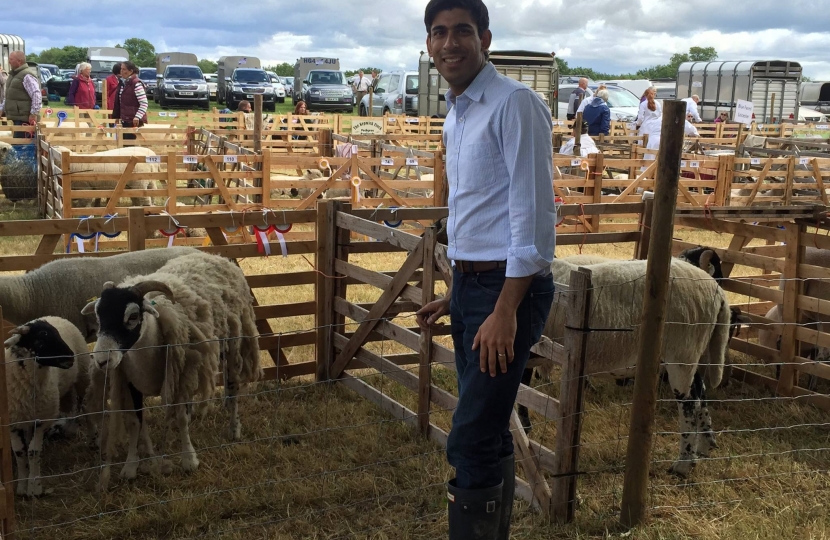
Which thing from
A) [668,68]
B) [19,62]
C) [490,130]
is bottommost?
[490,130]

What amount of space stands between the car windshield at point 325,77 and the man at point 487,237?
116ft

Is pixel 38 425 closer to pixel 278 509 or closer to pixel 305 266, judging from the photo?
pixel 278 509

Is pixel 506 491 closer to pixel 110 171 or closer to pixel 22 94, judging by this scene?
pixel 110 171

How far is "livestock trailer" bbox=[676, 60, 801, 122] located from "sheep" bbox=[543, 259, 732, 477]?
25.8m

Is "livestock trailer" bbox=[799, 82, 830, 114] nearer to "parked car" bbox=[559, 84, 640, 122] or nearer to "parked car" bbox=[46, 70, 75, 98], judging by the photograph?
"parked car" bbox=[559, 84, 640, 122]

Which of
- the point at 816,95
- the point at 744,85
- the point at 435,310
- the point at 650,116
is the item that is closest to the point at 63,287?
the point at 435,310

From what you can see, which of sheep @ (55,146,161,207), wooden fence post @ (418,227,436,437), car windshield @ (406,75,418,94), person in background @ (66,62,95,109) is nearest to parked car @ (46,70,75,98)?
car windshield @ (406,75,418,94)

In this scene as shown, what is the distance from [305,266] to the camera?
31.2 ft

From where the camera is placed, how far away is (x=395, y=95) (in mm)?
29625

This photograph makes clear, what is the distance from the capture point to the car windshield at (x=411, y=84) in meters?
28.8

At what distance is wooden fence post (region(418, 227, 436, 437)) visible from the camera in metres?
4.65

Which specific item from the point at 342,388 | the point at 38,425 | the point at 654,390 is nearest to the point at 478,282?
the point at 654,390

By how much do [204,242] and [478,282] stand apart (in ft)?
24.2

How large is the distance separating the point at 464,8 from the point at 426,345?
260 cm
